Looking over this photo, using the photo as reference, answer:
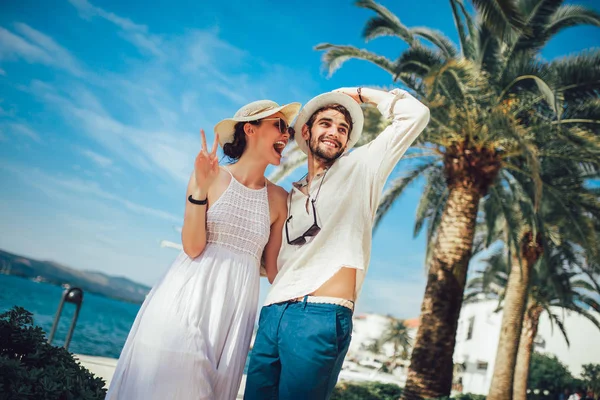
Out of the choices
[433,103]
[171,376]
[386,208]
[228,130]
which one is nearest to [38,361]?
[171,376]

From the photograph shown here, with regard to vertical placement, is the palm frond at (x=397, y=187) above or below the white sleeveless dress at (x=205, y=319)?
above

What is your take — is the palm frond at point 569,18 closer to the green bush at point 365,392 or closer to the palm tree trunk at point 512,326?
the palm tree trunk at point 512,326

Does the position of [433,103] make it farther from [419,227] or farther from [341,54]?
[419,227]

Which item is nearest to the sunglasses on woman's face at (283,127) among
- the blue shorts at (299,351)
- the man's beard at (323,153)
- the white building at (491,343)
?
the man's beard at (323,153)

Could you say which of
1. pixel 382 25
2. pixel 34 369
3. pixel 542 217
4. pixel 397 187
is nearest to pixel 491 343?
pixel 542 217

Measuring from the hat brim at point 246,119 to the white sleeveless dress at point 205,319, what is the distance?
0.45 meters

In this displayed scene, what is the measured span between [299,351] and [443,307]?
22.4 feet

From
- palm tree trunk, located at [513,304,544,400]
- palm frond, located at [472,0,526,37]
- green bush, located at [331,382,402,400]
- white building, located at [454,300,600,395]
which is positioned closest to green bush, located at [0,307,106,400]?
palm frond, located at [472,0,526,37]

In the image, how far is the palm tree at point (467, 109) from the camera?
815 cm

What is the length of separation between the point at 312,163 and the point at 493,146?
24.9 feet

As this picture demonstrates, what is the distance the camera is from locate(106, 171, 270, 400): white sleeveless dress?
2.08 m

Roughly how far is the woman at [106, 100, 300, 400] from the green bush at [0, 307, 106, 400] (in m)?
0.26

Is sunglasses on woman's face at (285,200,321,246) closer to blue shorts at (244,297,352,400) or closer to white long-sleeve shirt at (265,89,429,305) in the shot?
white long-sleeve shirt at (265,89,429,305)

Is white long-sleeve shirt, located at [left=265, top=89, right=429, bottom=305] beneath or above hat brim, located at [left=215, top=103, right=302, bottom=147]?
beneath
